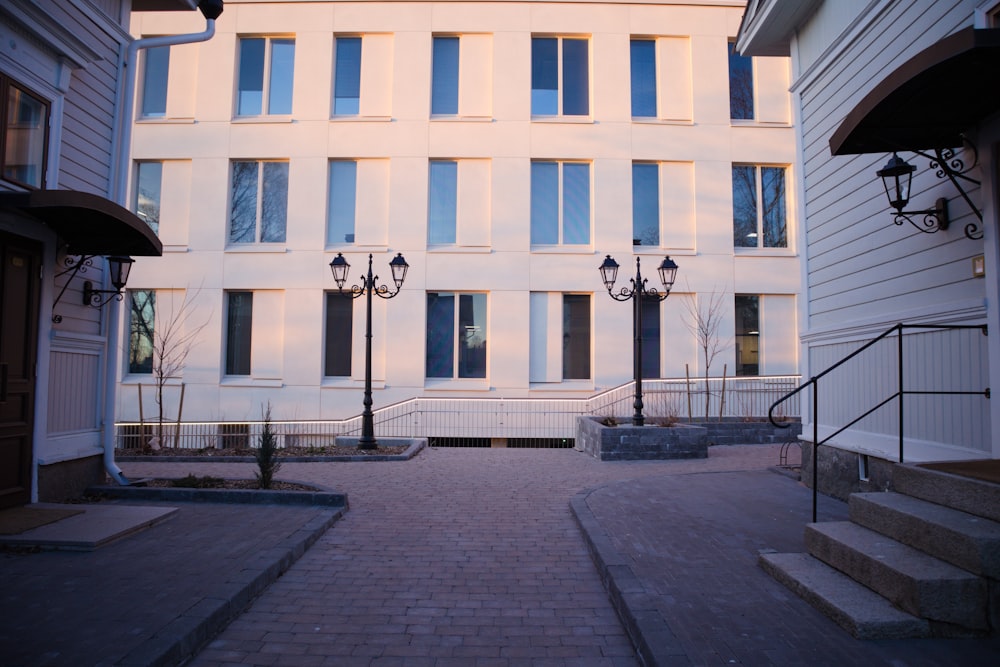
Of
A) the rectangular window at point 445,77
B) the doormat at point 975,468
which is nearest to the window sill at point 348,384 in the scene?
the rectangular window at point 445,77

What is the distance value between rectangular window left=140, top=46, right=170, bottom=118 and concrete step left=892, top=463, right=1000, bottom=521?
799 inches

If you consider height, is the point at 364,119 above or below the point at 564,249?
above

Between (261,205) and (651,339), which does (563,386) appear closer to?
(651,339)

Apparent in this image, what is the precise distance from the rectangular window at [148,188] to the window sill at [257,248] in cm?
258

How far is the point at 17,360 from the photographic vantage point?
7.11 metres

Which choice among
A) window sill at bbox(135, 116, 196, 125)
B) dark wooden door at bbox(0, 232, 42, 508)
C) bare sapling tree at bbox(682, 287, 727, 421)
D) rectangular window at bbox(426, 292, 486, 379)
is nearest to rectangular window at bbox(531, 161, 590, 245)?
rectangular window at bbox(426, 292, 486, 379)

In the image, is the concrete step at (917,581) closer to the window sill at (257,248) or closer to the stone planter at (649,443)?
the stone planter at (649,443)

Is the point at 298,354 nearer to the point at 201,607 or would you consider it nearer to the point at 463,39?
the point at 463,39

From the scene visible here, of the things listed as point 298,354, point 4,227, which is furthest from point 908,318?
point 298,354

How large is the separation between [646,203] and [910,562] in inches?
617

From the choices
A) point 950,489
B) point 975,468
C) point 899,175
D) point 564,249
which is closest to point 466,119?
point 564,249

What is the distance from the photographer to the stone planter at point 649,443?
41.8ft

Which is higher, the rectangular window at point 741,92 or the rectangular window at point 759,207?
the rectangular window at point 741,92

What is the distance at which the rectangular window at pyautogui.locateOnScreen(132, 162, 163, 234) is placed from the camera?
61.4 ft
